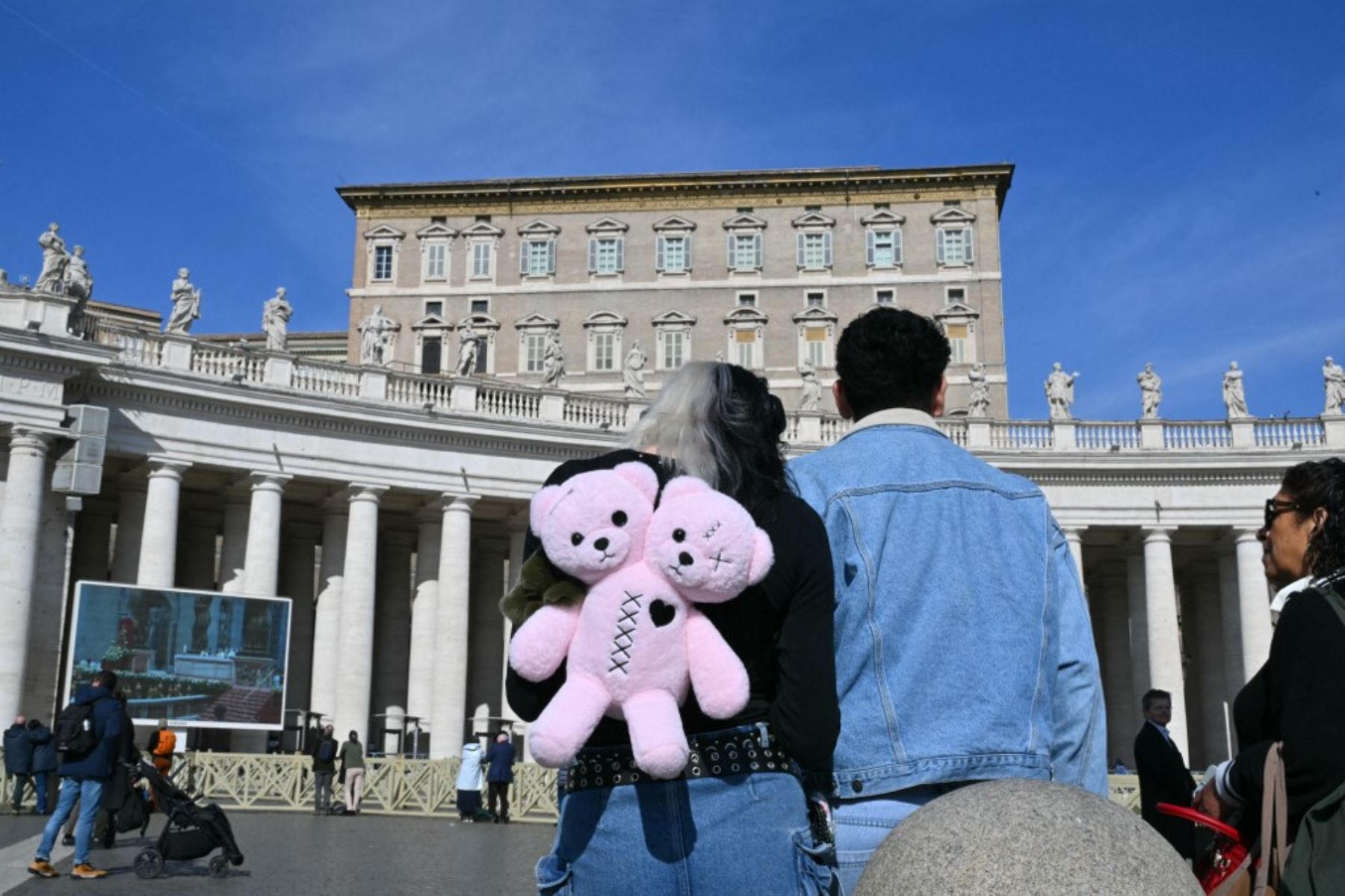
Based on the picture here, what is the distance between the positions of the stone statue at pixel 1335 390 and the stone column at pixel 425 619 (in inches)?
1086

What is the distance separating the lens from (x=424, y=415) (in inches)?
1591

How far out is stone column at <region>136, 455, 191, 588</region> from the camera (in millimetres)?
36125

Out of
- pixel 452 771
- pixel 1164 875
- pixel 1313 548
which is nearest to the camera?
pixel 1164 875

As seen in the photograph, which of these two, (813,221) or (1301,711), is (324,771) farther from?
(813,221)

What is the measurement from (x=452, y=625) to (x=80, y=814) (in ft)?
77.2

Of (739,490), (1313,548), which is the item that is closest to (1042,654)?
(739,490)

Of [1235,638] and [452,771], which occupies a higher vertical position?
[1235,638]

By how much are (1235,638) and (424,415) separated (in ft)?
84.0

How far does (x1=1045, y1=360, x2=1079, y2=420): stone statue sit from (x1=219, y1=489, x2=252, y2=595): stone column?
82.4ft

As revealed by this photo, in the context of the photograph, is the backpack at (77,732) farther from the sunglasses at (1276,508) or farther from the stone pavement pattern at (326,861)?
the sunglasses at (1276,508)

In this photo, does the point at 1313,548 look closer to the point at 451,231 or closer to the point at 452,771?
the point at 452,771

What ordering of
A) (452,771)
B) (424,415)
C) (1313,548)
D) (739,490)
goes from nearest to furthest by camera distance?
(739,490), (1313,548), (452,771), (424,415)

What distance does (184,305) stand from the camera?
39.2 metres

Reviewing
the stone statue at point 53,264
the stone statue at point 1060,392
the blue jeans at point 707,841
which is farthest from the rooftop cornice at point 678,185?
the blue jeans at point 707,841
